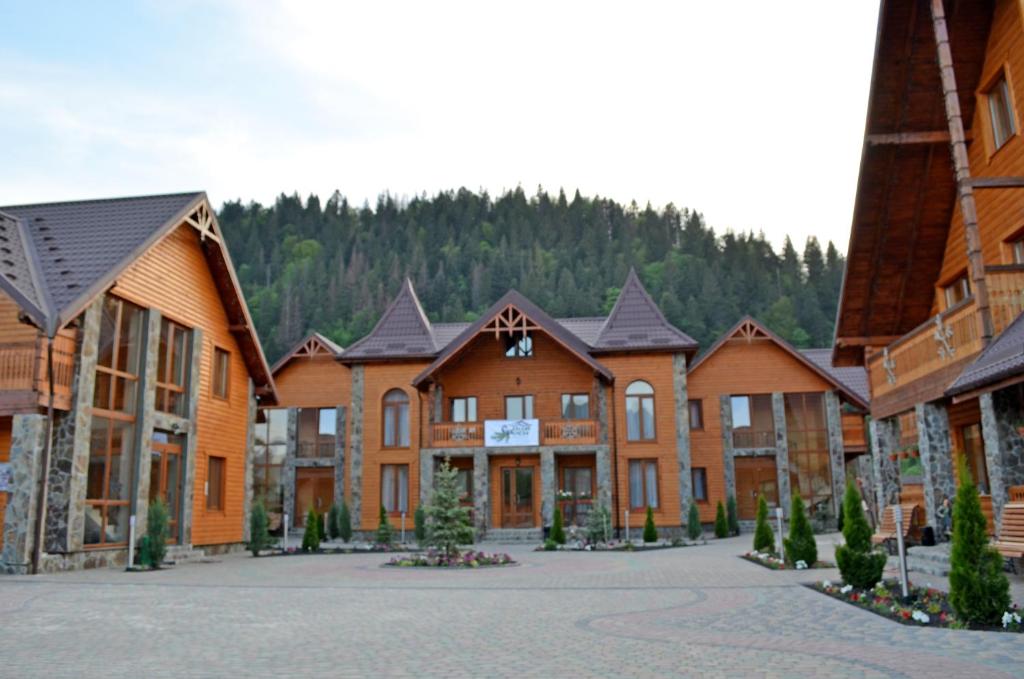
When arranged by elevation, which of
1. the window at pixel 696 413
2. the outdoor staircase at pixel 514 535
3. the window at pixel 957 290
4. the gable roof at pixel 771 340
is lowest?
the outdoor staircase at pixel 514 535

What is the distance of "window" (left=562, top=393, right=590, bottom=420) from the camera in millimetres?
31172

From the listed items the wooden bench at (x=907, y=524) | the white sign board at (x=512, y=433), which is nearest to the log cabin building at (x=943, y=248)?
the wooden bench at (x=907, y=524)

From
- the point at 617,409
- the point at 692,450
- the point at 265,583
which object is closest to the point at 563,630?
the point at 265,583

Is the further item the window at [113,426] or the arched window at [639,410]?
the arched window at [639,410]

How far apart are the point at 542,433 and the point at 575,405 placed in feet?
6.86

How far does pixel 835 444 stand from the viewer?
32438 millimetres

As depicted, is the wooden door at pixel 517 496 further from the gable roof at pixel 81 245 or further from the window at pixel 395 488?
the gable roof at pixel 81 245

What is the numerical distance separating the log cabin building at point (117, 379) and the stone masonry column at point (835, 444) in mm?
21151

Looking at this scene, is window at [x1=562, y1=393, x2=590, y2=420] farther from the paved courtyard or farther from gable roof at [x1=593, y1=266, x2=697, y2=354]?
the paved courtyard

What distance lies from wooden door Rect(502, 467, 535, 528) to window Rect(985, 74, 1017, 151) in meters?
19.8

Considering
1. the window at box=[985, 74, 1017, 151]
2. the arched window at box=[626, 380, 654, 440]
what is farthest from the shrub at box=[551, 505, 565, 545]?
the window at box=[985, 74, 1017, 151]

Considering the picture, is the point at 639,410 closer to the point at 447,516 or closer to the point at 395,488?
the point at 395,488

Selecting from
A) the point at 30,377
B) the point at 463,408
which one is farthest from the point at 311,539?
the point at 463,408

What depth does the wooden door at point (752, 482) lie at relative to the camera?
32594mm
